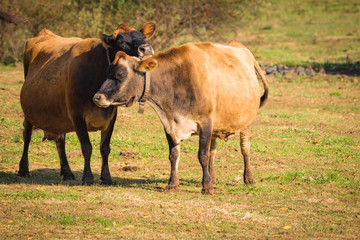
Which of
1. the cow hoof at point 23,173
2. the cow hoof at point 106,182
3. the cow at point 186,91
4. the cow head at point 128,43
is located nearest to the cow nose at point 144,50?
the cow head at point 128,43

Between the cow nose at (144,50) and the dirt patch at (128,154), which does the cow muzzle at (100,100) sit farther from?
the dirt patch at (128,154)

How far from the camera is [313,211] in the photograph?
755 centimetres

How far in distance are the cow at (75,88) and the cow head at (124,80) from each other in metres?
0.39

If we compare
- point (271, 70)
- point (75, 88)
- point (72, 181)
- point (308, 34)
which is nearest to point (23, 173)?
point (72, 181)

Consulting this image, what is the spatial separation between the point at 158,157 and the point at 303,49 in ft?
61.4

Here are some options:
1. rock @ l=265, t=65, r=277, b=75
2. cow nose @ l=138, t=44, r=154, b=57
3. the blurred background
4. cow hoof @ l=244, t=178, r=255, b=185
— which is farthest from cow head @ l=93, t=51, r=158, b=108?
the blurred background

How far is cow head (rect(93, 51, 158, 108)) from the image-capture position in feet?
25.6

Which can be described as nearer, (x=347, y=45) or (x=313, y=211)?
(x=313, y=211)

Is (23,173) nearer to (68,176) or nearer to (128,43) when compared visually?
(68,176)

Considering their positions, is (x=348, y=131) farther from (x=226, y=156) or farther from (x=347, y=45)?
(x=347, y=45)

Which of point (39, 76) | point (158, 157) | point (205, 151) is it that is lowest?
point (158, 157)

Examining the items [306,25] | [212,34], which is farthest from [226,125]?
[306,25]

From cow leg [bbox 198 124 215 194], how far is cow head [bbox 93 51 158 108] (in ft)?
3.46

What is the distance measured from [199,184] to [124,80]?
7.57 ft
